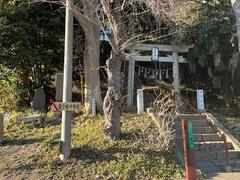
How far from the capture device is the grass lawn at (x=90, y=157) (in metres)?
9.89

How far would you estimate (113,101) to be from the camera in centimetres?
1144

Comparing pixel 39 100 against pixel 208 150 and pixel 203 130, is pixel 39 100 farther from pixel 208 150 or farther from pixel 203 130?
pixel 208 150

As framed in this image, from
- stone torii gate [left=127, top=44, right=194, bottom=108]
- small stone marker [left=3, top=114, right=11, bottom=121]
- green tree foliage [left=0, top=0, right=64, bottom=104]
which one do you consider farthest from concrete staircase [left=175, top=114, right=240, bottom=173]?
small stone marker [left=3, top=114, right=11, bottom=121]

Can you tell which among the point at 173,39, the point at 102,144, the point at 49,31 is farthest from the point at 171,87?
the point at 102,144

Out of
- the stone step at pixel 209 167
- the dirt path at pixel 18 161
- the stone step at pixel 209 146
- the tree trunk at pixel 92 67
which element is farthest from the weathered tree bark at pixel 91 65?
the stone step at pixel 209 167

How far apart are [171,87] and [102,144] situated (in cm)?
682

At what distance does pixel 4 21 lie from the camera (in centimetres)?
1401

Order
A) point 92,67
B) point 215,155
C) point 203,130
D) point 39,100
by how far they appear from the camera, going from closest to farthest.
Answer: point 215,155
point 203,130
point 92,67
point 39,100

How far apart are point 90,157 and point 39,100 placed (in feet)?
19.3

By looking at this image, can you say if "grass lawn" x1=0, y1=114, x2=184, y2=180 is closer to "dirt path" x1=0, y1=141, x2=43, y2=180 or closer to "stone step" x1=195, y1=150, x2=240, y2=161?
"dirt path" x1=0, y1=141, x2=43, y2=180

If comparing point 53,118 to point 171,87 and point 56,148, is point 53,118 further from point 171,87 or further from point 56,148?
point 171,87

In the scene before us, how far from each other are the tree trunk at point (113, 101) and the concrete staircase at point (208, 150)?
76.4 inches

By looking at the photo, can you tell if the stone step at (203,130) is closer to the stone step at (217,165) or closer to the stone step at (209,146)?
the stone step at (209,146)

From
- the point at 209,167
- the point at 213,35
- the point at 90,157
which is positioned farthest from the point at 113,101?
the point at 213,35
